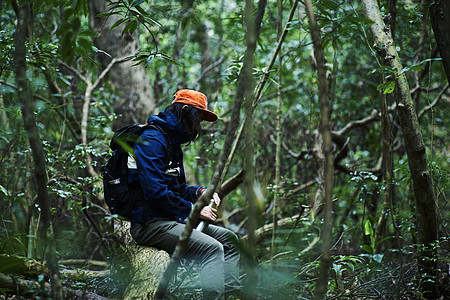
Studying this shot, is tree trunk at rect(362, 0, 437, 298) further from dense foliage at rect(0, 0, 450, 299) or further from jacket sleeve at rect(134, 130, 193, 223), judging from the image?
jacket sleeve at rect(134, 130, 193, 223)

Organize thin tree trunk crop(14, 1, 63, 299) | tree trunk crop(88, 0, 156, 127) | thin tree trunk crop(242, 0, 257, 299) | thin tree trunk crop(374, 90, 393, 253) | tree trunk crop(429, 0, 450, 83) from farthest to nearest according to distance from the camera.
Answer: tree trunk crop(88, 0, 156, 127) → thin tree trunk crop(374, 90, 393, 253) → tree trunk crop(429, 0, 450, 83) → thin tree trunk crop(14, 1, 63, 299) → thin tree trunk crop(242, 0, 257, 299)

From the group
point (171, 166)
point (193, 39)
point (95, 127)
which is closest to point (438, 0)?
point (171, 166)

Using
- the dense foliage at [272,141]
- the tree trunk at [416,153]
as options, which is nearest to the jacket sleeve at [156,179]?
the dense foliage at [272,141]

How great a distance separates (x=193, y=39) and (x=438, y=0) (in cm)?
648

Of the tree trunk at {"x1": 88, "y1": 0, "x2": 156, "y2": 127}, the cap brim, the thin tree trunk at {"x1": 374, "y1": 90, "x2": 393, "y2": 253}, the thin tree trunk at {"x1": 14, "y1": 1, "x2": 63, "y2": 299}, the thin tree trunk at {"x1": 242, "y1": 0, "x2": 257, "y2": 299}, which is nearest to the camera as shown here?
the thin tree trunk at {"x1": 242, "y1": 0, "x2": 257, "y2": 299}

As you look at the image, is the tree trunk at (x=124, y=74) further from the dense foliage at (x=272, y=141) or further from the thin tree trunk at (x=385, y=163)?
the thin tree trunk at (x=385, y=163)

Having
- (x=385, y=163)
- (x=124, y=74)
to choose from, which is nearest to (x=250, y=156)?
(x=385, y=163)

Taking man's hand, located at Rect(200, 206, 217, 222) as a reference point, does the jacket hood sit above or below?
above

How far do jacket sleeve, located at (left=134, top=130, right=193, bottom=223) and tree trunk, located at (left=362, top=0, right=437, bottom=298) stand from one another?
6.07 ft

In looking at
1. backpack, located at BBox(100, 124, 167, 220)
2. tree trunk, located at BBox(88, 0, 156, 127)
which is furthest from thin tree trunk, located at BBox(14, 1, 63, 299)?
tree trunk, located at BBox(88, 0, 156, 127)

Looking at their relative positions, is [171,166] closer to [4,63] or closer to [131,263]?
[131,263]

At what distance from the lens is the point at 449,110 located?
24.3ft

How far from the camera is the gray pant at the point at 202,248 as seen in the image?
2.92 meters

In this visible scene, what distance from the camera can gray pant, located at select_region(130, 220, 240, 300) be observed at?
2.92 meters
